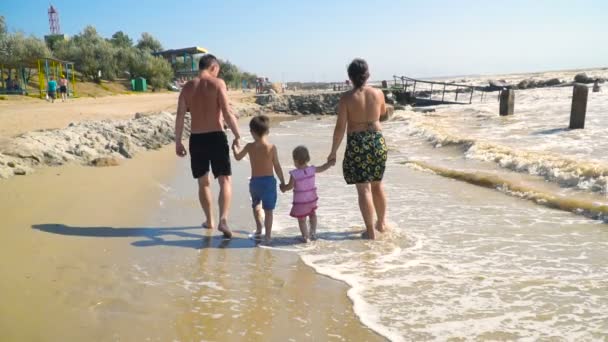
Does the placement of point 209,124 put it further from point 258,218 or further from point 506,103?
point 506,103

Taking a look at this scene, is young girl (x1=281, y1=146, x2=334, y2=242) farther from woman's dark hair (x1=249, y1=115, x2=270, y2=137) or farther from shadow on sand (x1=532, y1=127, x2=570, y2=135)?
shadow on sand (x1=532, y1=127, x2=570, y2=135)

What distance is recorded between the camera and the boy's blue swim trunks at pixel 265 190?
4574 millimetres

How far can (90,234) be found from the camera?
440cm

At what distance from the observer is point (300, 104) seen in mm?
38906

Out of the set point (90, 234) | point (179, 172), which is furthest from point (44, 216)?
point (179, 172)

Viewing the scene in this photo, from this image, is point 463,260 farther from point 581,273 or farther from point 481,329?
point 481,329

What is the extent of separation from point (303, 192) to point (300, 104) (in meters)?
34.8

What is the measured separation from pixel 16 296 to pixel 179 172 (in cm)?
539

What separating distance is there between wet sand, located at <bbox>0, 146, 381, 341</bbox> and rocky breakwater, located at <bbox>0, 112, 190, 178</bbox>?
48.5 inches

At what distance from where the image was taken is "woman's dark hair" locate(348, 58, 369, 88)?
4582 millimetres

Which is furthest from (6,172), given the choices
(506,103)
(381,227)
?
(506,103)

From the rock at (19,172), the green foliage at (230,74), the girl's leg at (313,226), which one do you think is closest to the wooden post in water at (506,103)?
the girl's leg at (313,226)

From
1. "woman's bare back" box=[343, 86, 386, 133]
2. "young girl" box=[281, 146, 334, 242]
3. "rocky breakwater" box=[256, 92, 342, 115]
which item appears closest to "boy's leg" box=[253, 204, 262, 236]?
"young girl" box=[281, 146, 334, 242]

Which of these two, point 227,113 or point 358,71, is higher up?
point 358,71
